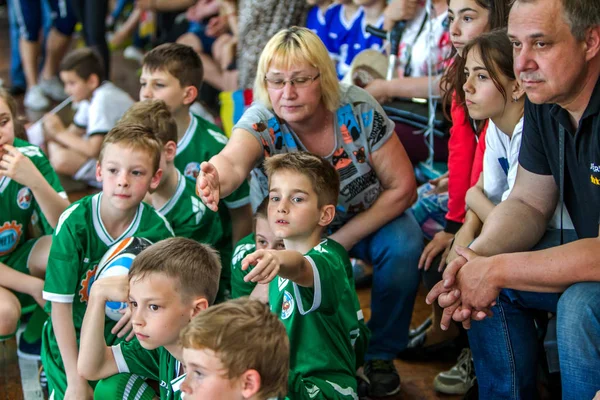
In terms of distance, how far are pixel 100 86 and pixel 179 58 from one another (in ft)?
4.85

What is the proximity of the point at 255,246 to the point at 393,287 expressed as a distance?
0.46 meters

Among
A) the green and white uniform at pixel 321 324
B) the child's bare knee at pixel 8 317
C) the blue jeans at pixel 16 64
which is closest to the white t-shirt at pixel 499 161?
the green and white uniform at pixel 321 324

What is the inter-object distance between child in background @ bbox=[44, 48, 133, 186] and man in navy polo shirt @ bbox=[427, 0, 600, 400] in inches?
106

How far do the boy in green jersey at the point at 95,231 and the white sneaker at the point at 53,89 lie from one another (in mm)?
3506

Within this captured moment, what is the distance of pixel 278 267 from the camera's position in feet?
6.22

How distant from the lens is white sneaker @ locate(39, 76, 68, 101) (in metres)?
5.96

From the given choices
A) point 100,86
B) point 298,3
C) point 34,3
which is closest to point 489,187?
point 298,3

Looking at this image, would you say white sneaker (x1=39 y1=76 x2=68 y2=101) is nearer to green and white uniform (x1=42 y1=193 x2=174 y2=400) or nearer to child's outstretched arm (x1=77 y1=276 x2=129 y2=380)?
green and white uniform (x1=42 y1=193 x2=174 y2=400)

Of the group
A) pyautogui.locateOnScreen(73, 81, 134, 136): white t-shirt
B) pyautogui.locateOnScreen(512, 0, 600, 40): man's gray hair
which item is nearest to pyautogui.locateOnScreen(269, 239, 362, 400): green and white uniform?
pyautogui.locateOnScreen(512, 0, 600, 40): man's gray hair

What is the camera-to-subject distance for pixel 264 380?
5.78 ft

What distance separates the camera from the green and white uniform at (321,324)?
2117 mm

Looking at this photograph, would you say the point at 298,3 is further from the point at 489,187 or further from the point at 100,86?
the point at 489,187

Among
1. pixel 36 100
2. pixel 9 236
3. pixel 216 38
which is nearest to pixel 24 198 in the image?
pixel 9 236

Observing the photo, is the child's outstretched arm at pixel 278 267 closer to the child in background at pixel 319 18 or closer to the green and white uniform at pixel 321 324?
the green and white uniform at pixel 321 324
